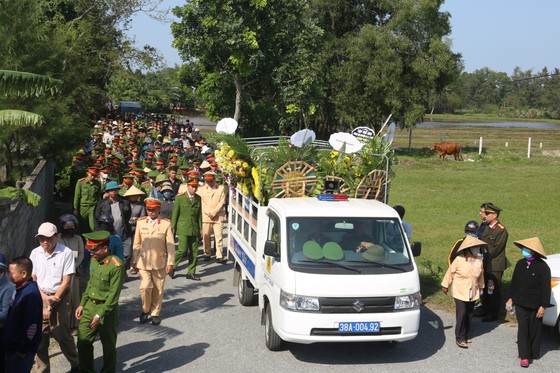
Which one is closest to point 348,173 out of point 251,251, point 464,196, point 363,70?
point 251,251

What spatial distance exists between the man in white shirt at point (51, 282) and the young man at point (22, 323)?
87 cm

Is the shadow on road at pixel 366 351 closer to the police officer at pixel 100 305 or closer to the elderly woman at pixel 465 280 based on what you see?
the elderly woman at pixel 465 280

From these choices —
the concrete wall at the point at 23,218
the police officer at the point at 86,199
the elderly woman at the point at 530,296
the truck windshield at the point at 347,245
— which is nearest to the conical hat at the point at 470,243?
the elderly woman at the point at 530,296

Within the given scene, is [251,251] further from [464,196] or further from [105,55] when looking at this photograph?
[105,55]

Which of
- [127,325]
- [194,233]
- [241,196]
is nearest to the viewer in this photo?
[127,325]

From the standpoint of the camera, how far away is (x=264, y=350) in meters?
7.83

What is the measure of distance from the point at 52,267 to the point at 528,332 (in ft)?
17.9

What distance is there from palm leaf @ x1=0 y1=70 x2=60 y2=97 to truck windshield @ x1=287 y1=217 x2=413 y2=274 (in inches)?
152

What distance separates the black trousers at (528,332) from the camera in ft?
24.6

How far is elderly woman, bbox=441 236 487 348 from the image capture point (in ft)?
26.3

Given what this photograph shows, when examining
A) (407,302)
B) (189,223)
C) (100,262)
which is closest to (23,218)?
(189,223)

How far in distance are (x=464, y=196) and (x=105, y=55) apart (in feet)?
48.1

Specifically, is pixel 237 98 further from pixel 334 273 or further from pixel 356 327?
pixel 356 327

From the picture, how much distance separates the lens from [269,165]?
30.6 feet
